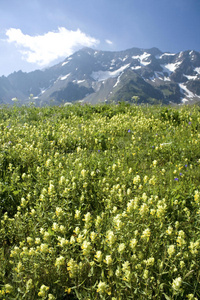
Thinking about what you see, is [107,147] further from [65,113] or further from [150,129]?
[65,113]

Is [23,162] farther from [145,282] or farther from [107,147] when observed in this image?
[145,282]

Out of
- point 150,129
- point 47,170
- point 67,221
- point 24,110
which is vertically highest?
point 24,110

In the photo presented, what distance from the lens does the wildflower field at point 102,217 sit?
7.71ft

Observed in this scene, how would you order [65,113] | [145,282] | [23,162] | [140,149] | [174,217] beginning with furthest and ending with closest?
[65,113] → [140,149] → [23,162] → [174,217] → [145,282]

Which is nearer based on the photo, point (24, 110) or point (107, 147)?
point (107, 147)

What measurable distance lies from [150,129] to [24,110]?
652 cm

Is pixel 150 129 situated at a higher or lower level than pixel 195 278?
higher

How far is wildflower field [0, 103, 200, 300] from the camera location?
2.35 metres

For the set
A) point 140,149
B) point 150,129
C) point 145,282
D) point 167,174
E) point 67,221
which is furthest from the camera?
point 150,129

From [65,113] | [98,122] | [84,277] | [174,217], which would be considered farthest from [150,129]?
[84,277]

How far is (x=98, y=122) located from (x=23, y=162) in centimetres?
406

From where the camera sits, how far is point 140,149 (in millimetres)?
6227

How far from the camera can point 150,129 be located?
807cm

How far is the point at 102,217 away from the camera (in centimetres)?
318
